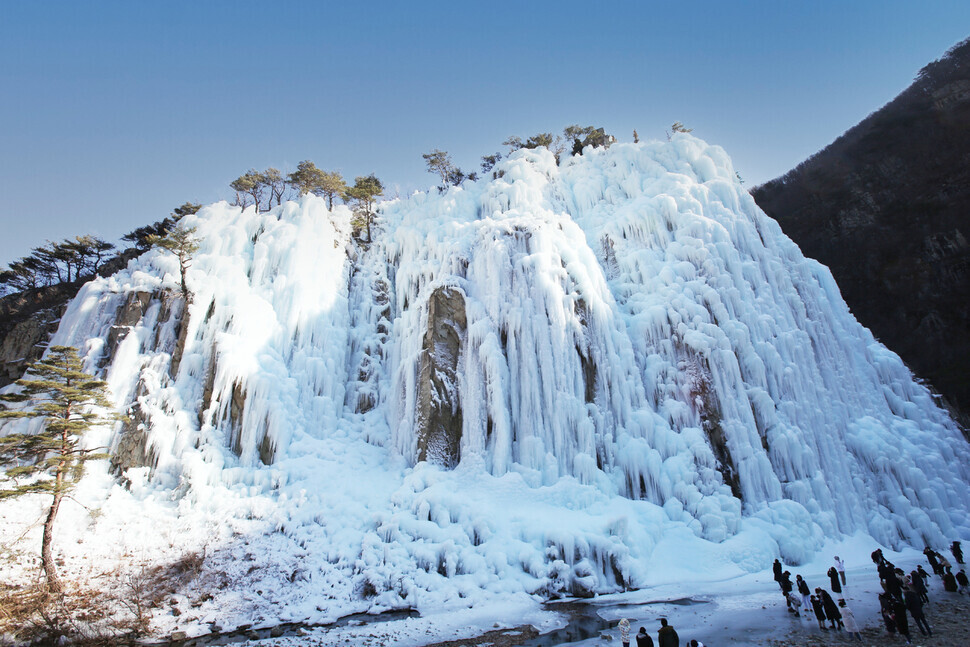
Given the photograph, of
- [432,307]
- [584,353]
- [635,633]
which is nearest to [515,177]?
[432,307]

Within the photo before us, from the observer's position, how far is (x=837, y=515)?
14242 millimetres

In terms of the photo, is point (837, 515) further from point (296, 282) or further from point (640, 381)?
point (296, 282)

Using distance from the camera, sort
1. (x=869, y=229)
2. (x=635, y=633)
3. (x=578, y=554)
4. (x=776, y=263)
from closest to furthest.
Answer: (x=635, y=633) → (x=578, y=554) → (x=776, y=263) → (x=869, y=229)

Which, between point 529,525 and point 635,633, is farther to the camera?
point 529,525

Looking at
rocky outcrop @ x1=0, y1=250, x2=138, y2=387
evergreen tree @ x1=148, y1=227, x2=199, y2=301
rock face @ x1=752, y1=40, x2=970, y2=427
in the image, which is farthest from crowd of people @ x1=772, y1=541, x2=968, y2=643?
rocky outcrop @ x1=0, y1=250, x2=138, y2=387

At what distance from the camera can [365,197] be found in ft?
85.0

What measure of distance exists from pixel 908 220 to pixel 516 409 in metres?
30.0

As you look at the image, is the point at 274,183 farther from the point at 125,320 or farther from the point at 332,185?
the point at 125,320

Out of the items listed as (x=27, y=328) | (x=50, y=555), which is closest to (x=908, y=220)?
(x=50, y=555)

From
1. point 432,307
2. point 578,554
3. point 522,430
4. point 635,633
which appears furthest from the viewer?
point 432,307

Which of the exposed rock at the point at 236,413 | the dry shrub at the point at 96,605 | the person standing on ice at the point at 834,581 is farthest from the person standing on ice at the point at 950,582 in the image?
the exposed rock at the point at 236,413

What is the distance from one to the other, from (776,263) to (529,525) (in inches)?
590

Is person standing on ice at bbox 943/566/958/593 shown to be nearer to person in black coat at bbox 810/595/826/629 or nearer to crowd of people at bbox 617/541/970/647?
crowd of people at bbox 617/541/970/647

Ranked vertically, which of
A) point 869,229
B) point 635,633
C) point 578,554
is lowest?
point 635,633
